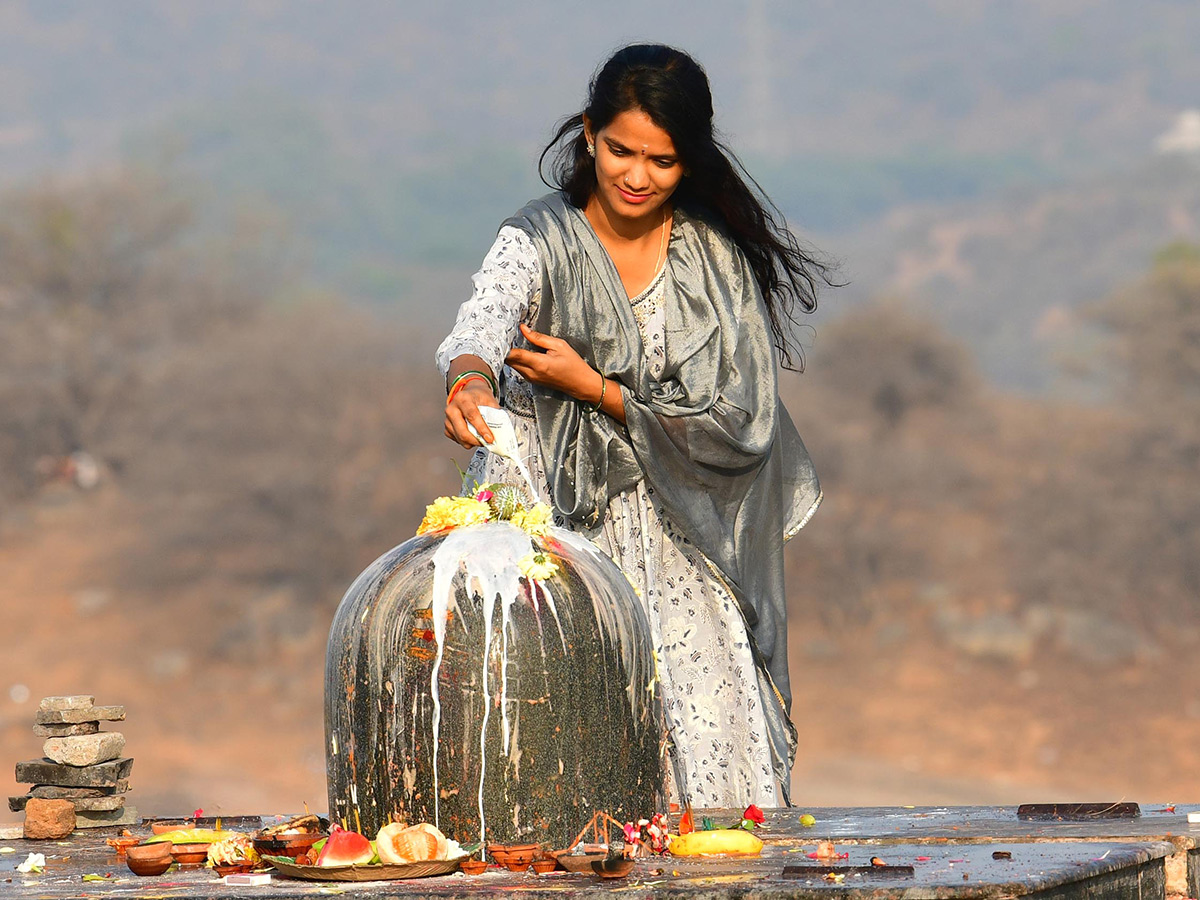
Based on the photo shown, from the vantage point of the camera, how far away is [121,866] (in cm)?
358

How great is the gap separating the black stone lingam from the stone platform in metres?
0.26

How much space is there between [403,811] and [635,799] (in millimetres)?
507

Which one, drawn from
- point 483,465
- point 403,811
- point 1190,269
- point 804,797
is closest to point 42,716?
point 483,465

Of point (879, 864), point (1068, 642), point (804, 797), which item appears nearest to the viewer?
point (879, 864)

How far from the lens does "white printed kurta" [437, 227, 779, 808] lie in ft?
15.5

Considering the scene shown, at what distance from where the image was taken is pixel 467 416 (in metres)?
3.91

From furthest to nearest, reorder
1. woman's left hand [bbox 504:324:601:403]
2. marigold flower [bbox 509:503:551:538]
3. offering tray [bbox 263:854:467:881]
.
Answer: woman's left hand [bbox 504:324:601:403] < marigold flower [bbox 509:503:551:538] < offering tray [bbox 263:854:467:881]

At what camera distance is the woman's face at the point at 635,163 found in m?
4.59

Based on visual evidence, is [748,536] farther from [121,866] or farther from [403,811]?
[121,866]

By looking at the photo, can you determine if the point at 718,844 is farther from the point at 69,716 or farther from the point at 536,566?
the point at 69,716

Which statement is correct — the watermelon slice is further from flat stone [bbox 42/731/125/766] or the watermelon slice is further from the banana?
flat stone [bbox 42/731/125/766]

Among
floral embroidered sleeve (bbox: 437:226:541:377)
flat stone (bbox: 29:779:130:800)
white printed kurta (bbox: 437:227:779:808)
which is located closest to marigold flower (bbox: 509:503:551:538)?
floral embroidered sleeve (bbox: 437:226:541:377)

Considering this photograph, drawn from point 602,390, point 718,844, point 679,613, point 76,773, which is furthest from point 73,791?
point 718,844

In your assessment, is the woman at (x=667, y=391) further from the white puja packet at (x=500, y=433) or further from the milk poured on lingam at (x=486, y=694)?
the milk poured on lingam at (x=486, y=694)
